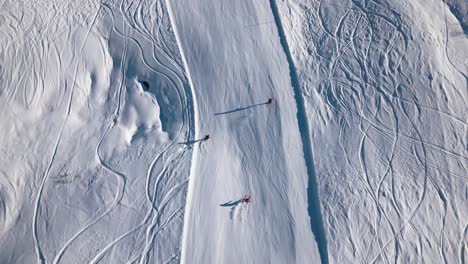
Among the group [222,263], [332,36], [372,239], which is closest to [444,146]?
[372,239]

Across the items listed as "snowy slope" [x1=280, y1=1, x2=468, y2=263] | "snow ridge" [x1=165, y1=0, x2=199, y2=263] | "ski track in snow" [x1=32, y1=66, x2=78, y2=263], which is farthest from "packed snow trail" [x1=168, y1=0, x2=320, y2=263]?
"ski track in snow" [x1=32, y1=66, x2=78, y2=263]

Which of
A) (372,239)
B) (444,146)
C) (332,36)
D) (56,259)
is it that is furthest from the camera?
(332,36)

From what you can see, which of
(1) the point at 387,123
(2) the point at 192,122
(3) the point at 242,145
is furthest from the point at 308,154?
(2) the point at 192,122

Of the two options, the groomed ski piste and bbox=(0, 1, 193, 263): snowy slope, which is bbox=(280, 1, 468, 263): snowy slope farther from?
bbox=(0, 1, 193, 263): snowy slope

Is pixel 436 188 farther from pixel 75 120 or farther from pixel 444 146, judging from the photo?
pixel 75 120

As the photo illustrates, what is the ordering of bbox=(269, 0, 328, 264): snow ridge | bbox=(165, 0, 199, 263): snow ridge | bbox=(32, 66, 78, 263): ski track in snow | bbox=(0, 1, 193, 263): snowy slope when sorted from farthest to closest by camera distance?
bbox=(269, 0, 328, 264): snow ridge
bbox=(165, 0, 199, 263): snow ridge
bbox=(0, 1, 193, 263): snowy slope
bbox=(32, 66, 78, 263): ski track in snow

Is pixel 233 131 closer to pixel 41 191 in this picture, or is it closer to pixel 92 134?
pixel 92 134
